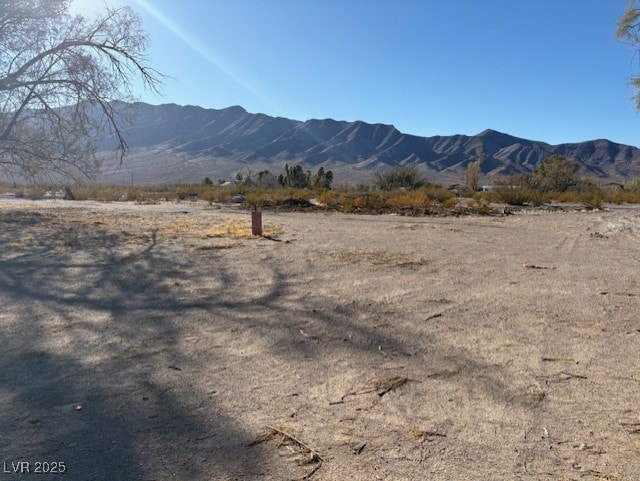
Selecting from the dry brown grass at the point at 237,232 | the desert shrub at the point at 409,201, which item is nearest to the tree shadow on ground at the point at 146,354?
the dry brown grass at the point at 237,232

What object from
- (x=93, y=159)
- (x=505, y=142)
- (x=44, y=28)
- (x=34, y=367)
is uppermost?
(x=505, y=142)

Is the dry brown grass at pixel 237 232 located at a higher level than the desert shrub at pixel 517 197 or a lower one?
lower

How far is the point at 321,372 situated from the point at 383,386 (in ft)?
1.76

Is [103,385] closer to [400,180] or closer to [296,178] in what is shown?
[400,180]

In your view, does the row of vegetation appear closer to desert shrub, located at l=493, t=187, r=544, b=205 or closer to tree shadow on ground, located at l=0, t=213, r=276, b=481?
desert shrub, located at l=493, t=187, r=544, b=205

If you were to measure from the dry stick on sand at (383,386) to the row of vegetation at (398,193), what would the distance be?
19966 mm

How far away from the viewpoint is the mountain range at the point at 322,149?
445 feet

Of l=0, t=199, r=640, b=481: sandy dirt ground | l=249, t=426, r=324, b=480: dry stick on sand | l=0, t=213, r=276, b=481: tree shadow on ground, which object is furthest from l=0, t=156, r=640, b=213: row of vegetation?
l=249, t=426, r=324, b=480: dry stick on sand

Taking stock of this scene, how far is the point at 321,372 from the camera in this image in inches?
157

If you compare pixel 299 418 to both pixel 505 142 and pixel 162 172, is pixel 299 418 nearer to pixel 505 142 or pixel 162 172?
pixel 162 172

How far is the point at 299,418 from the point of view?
3.22 meters

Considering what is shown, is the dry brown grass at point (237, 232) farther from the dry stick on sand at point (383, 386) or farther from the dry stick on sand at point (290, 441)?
the dry stick on sand at point (290, 441)

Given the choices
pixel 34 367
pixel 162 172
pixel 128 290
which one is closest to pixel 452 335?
pixel 34 367

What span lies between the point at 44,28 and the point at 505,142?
7386 inches
